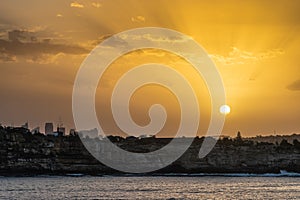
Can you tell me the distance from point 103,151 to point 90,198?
342ft

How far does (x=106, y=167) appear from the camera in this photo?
16975 centimetres

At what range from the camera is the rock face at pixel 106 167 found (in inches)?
6417

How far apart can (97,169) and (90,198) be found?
8779cm

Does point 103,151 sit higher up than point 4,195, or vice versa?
point 103,151

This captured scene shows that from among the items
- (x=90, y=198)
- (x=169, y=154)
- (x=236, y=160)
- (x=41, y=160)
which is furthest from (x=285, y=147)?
(x=90, y=198)

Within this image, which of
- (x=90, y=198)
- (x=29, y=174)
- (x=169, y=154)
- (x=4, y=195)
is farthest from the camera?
(x=169, y=154)

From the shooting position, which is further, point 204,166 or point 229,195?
point 204,166

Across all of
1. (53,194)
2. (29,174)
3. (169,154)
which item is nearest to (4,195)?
(53,194)

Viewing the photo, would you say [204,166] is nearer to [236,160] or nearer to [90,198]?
[236,160]

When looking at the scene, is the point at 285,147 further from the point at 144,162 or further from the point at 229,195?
the point at 229,195

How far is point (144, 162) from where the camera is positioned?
7224 inches

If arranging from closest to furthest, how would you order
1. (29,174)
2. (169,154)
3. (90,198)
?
(90,198), (29,174), (169,154)

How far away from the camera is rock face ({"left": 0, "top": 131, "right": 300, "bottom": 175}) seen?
535ft

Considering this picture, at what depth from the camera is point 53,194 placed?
88750 millimetres
